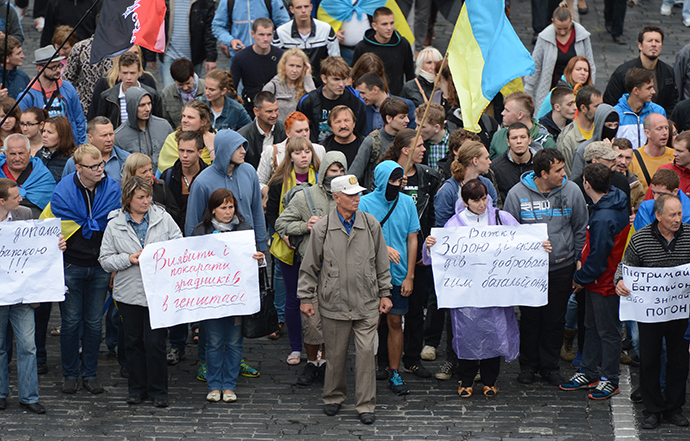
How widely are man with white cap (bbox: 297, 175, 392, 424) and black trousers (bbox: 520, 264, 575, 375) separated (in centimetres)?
155

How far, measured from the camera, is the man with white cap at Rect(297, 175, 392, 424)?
27.9 ft

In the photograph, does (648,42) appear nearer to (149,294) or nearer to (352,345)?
(352,345)

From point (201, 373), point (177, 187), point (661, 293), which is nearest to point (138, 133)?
point (177, 187)

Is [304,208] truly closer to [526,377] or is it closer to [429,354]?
[429,354]

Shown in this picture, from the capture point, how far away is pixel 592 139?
1069 cm

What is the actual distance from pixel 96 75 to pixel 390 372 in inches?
258

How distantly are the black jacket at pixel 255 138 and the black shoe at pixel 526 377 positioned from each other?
155 inches

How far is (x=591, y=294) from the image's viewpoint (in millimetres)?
9078

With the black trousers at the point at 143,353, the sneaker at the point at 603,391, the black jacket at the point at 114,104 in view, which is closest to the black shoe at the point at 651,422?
the sneaker at the point at 603,391

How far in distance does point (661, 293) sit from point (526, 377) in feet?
5.45

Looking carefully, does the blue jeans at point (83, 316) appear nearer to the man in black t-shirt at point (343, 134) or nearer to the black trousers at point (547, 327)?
the man in black t-shirt at point (343, 134)

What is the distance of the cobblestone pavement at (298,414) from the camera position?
830cm

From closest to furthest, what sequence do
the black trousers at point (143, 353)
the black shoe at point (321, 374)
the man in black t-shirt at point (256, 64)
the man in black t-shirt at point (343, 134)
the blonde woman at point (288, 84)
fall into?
the black trousers at point (143, 353)
the black shoe at point (321, 374)
the man in black t-shirt at point (343, 134)
the blonde woman at point (288, 84)
the man in black t-shirt at point (256, 64)

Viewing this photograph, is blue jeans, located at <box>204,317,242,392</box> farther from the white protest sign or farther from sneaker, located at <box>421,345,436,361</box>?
sneaker, located at <box>421,345,436,361</box>
